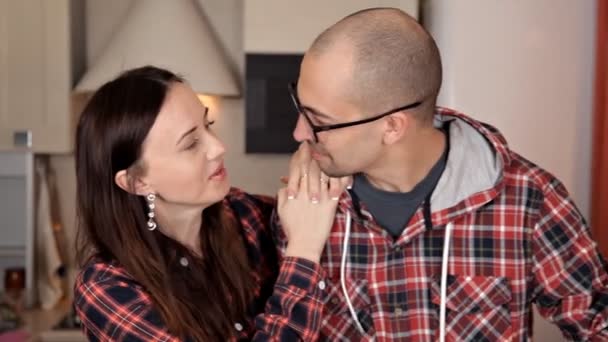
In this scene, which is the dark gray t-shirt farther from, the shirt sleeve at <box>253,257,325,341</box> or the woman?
the shirt sleeve at <box>253,257,325,341</box>

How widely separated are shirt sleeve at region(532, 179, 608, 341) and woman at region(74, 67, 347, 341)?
1.22 feet

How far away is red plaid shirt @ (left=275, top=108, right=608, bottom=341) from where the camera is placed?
1386 mm

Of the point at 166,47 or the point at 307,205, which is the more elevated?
the point at 166,47

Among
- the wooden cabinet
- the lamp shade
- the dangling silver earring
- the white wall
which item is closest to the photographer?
the dangling silver earring

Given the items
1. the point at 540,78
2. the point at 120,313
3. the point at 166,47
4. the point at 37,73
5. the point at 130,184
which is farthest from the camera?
the point at 37,73

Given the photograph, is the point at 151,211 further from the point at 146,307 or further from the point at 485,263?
the point at 485,263

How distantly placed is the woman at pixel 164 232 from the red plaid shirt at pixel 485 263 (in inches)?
4.9

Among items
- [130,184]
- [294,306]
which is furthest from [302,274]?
[130,184]

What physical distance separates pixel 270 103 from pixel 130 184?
156 cm

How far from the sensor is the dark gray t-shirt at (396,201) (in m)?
1.45

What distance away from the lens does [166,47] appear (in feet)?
9.52

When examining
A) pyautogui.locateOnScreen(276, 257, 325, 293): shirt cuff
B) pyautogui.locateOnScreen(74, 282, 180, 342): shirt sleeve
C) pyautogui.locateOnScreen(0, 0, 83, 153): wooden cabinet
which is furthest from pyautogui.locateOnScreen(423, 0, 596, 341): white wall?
pyautogui.locateOnScreen(0, 0, 83, 153): wooden cabinet

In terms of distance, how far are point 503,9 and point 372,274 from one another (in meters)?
1.07

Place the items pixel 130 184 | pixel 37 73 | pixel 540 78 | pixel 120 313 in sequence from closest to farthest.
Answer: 1. pixel 120 313
2. pixel 130 184
3. pixel 540 78
4. pixel 37 73
